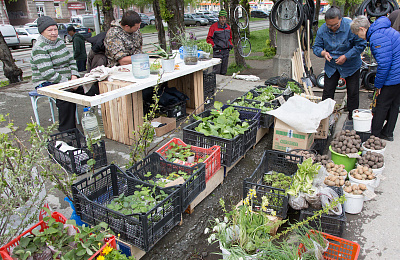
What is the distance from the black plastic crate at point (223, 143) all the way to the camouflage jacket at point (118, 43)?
2.06 meters

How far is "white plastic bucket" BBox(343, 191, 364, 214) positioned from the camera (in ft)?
10.9

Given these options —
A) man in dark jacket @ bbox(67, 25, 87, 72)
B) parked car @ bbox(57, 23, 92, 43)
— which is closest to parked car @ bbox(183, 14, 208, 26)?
parked car @ bbox(57, 23, 92, 43)

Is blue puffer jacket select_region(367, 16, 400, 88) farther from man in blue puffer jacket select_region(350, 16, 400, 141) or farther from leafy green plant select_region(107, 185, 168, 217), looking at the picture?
leafy green plant select_region(107, 185, 168, 217)

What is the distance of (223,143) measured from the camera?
12.8ft

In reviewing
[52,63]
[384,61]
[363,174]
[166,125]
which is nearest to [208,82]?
[166,125]

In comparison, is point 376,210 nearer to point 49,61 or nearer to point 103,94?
point 103,94

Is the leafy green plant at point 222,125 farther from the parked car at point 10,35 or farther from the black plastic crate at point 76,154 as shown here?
the parked car at point 10,35

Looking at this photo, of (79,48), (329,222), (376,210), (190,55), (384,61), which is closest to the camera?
(329,222)

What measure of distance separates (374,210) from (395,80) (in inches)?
80.7

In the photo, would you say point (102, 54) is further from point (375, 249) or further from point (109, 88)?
point (375, 249)

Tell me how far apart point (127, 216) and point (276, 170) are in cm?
207

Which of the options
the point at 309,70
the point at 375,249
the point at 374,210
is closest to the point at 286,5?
A: the point at 309,70

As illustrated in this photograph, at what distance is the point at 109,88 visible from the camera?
4570 millimetres

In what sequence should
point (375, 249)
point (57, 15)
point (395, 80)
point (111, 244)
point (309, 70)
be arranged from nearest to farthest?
point (111, 244), point (375, 249), point (395, 80), point (309, 70), point (57, 15)
